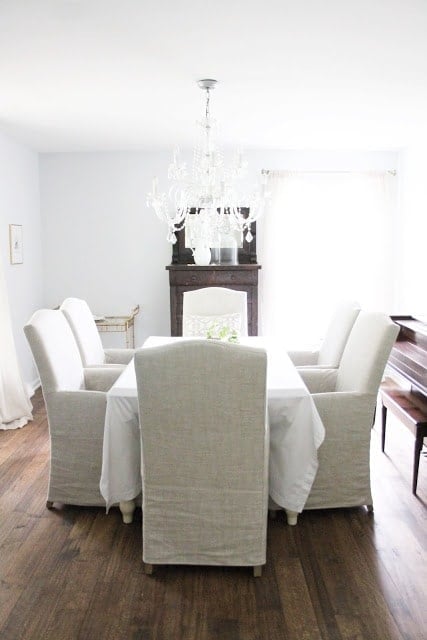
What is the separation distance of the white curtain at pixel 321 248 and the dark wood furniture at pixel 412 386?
173 centimetres

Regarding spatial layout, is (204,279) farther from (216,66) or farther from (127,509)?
(127,509)

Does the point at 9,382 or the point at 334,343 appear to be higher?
the point at 334,343

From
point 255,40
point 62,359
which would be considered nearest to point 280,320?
point 62,359

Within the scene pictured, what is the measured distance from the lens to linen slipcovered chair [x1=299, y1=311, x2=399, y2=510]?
304cm

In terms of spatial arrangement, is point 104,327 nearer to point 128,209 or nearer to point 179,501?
point 128,209

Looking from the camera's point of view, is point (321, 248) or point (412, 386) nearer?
point (412, 386)

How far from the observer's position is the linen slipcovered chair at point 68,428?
10.3ft

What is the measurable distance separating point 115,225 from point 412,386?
3.44 metres

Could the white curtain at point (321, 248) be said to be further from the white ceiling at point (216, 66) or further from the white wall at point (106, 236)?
the white wall at point (106, 236)

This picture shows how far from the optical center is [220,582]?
2.56m

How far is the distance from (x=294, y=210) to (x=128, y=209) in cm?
167

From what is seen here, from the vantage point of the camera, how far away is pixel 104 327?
19.1 feet

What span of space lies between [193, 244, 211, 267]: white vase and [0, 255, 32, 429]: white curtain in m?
1.78

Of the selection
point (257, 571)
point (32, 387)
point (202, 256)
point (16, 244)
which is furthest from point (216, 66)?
point (32, 387)
